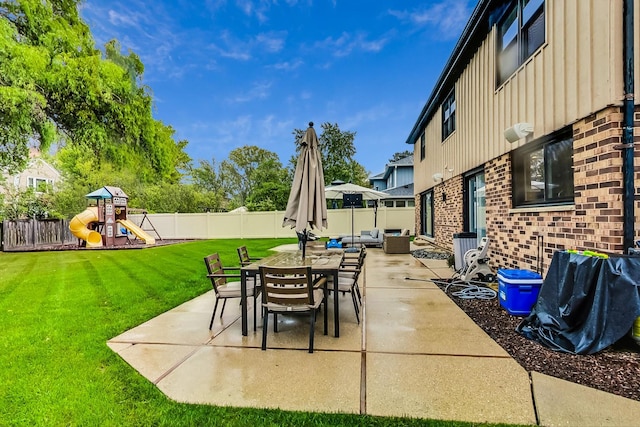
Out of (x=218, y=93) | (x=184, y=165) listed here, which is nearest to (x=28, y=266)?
(x=218, y=93)

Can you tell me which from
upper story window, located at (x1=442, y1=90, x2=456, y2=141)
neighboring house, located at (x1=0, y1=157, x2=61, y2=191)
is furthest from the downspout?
neighboring house, located at (x1=0, y1=157, x2=61, y2=191)

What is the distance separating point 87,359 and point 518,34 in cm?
767

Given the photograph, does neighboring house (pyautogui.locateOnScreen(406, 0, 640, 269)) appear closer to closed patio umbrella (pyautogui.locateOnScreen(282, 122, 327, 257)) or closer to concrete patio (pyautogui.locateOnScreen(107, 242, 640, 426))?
concrete patio (pyautogui.locateOnScreen(107, 242, 640, 426))

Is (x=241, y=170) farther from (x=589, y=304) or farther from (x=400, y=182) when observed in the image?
(x=589, y=304)

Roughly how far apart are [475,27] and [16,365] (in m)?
9.09

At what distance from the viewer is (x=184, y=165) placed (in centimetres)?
3597

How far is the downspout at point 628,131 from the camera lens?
11.7 ft

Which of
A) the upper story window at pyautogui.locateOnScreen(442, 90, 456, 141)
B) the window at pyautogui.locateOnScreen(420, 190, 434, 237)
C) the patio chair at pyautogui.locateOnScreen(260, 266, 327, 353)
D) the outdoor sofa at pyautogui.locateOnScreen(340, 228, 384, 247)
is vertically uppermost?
the upper story window at pyautogui.locateOnScreen(442, 90, 456, 141)

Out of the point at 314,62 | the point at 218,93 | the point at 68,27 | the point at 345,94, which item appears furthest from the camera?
the point at 218,93

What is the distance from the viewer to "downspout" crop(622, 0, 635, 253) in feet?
11.7

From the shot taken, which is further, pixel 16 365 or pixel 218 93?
pixel 218 93

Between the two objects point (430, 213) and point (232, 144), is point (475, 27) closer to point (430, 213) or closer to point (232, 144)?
point (430, 213)

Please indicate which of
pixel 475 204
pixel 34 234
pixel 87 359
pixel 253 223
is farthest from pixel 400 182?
pixel 87 359

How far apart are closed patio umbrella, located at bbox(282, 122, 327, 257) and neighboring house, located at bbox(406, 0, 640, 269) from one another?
3.21 metres
